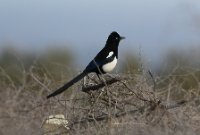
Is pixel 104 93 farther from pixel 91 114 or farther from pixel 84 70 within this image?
pixel 84 70

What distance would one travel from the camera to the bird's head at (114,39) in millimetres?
8328

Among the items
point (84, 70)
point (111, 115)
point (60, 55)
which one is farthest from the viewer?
point (60, 55)

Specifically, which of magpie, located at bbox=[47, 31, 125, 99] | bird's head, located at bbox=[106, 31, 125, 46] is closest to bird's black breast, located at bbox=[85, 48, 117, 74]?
magpie, located at bbox=[47, 31, 125, 99]

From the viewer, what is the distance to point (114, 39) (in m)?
8.34

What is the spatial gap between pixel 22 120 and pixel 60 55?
38.0ft

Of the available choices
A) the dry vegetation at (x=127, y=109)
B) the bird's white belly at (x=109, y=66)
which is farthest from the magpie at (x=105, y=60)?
the dry vegetation at (x=127, y=109)

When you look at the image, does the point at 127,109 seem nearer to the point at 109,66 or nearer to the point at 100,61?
the point at 109,66

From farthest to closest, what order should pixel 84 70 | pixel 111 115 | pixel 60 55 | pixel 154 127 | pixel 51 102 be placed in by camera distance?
pixel 60 55 → pixel 51 102 → pixel 84 70 → pixel 111 115 → pixel 154 127

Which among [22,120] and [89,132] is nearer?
[89,132]

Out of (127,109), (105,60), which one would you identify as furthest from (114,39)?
(127,109)

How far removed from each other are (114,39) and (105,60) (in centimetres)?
36

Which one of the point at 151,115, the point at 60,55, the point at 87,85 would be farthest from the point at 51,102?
the point at 60,55

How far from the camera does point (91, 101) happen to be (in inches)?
282

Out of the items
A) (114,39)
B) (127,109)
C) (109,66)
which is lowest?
(127,109)
